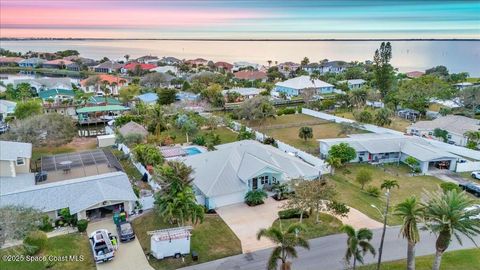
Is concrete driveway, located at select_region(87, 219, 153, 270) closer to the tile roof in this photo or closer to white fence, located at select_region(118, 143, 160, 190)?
white fence, located at select_region(118, 143, 160, 190)

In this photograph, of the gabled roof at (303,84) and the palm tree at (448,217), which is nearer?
the palm tree at (448,217)

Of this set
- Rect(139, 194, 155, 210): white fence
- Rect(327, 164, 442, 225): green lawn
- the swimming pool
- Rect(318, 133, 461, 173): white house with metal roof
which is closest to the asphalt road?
Rect(327, 164, 442, 225): green lawn

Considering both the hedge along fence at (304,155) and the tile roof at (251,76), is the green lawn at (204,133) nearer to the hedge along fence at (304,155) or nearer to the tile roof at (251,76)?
the hedge along fence at (304,155)

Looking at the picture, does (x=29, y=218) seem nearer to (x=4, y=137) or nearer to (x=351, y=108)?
(x=4, y=137)

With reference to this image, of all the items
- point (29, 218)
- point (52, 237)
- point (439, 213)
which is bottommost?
point (52, 237)

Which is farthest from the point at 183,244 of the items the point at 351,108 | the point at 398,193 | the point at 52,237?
the point at 351,108

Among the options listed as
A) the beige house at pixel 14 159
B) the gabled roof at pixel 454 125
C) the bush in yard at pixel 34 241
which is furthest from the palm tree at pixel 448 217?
the beige house at pixel 14 159
